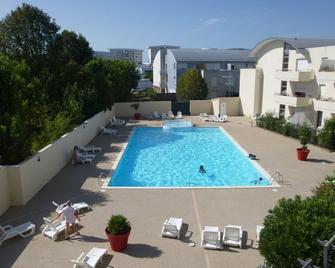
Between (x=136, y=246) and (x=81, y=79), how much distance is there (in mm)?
21925

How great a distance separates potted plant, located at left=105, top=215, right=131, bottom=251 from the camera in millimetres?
10094

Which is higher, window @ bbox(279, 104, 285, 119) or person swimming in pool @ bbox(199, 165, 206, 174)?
window @ bbox(279, 104, 285, 119)

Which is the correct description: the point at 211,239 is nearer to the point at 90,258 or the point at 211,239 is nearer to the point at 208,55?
the point at 90,258

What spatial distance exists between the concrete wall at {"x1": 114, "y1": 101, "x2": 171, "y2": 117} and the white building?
9660 millimetres

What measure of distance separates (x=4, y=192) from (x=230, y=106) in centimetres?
3189

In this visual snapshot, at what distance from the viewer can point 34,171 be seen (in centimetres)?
1504

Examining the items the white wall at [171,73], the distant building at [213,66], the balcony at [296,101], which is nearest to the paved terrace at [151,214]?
the balcony at [296,101]

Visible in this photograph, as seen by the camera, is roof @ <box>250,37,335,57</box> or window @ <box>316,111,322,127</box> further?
roof @ <box>250,37,335,57</box>

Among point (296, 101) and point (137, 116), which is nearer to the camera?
point (296, 101)

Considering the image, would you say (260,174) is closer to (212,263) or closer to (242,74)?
(212,263)

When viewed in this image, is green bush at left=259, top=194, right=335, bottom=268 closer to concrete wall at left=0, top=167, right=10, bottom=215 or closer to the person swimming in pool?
concrete wall at left=0, top=167, right=10, bottom=215

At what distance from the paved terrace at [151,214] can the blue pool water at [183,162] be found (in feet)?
4.46

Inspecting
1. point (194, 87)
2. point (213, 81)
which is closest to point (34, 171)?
point (194, 87)

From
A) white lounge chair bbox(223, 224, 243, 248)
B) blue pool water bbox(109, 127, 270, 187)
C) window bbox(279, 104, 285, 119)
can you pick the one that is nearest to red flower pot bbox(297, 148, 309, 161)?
blue pool water bbox(109, 127, 270, 187)
